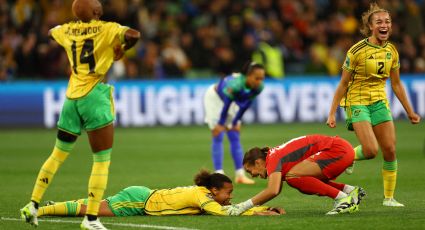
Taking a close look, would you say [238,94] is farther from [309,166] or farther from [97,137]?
[97,137]

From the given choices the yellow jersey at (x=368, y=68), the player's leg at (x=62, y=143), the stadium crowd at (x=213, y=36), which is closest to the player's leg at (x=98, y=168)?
the player's leg at (x=62, y=143)

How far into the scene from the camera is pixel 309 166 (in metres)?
10.1

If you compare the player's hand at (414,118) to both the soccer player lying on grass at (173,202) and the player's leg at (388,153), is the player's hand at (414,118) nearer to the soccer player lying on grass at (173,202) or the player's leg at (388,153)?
the player's leg at (388,153)

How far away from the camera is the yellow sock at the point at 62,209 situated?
993 centimetres

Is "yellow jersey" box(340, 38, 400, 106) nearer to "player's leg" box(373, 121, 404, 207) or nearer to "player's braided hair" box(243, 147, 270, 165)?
"player's leg" box(373, 121, 404, 207)

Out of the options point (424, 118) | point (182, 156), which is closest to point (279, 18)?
point (424, 118)

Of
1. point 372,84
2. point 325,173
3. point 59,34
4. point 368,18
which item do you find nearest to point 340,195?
point 325,173

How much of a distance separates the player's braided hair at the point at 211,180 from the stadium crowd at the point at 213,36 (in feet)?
48.9

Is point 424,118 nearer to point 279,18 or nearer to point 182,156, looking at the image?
point 279,18

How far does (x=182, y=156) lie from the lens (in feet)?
61.2

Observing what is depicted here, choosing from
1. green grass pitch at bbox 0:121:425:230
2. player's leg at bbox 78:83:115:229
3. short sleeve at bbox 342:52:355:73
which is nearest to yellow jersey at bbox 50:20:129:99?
player's leg at bbox 78:83:115:229

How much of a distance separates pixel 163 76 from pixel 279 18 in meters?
4.88

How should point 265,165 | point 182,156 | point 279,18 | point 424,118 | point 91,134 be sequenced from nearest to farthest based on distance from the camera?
1. point 91,134
2. point 265,165
3. point 182,156
4. point 424,118
5. point 279,18

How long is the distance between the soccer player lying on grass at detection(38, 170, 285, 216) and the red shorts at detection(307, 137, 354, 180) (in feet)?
2.13
